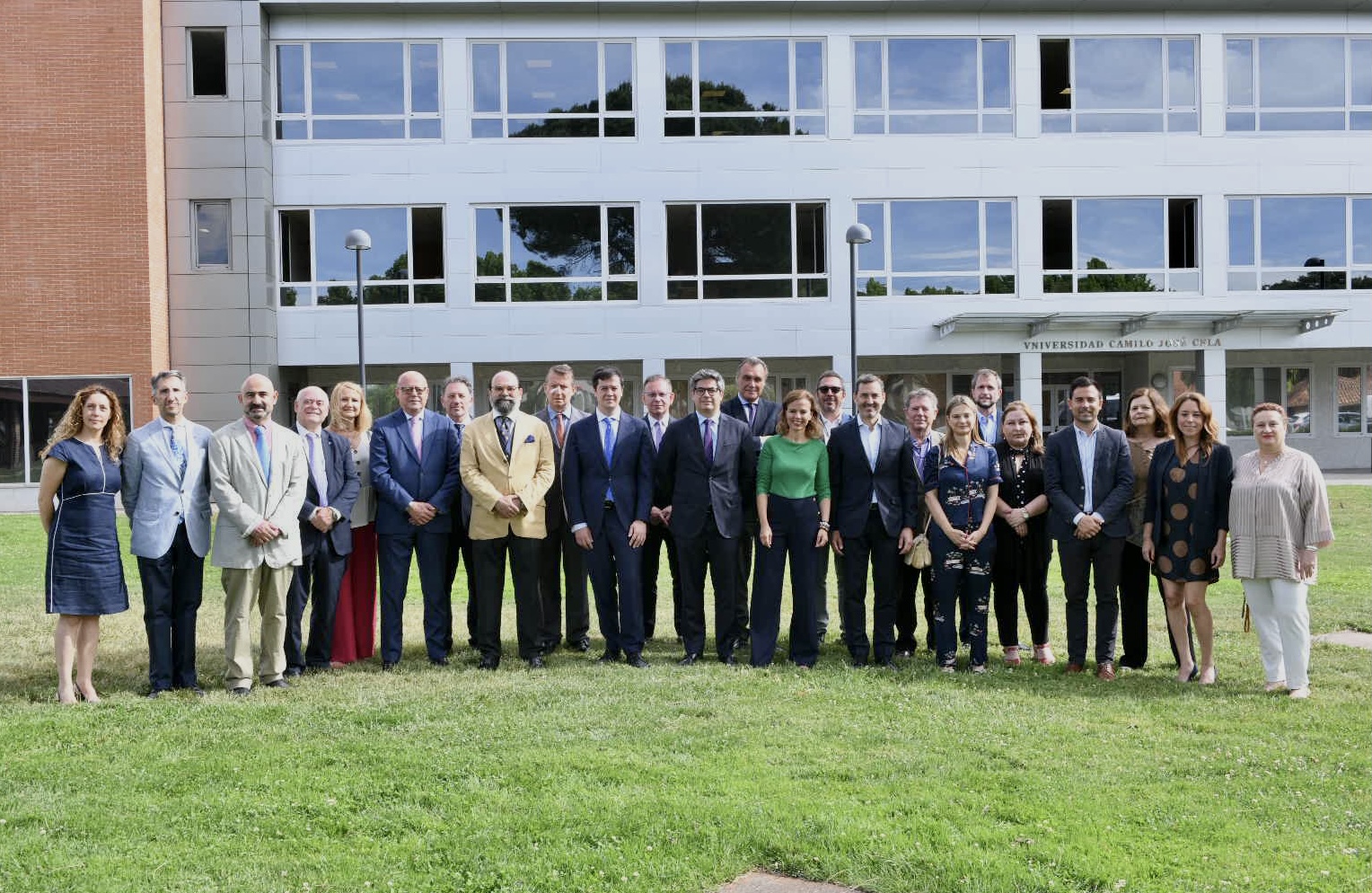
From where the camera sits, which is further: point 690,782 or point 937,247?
point 937,247

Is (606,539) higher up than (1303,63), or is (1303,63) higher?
(1303,63)

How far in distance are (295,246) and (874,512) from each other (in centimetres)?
1852

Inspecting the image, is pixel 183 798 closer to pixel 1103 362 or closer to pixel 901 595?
pixel 901 595

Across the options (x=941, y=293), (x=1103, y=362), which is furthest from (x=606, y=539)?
(x=1103, y=362)

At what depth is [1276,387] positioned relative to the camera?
1109 inches

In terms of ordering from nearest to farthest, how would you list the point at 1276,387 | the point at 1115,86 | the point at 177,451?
the point at 177,451, the point at 1115,86, the point at 1276,387

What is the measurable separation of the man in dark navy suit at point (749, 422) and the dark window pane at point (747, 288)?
565 inches

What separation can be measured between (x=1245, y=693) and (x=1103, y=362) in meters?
22.0

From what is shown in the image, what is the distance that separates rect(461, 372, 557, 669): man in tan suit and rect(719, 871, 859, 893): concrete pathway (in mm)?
3996

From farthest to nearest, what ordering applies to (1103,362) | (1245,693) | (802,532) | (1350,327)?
(1103,362)
(1350,327)
(802,532)
(1245,693)

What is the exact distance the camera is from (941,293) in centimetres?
2319

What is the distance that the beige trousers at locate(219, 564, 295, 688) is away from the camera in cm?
695

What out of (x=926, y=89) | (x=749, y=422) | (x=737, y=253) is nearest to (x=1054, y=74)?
(x=926, y=89)

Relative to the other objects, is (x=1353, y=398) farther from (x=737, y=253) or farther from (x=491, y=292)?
(x=491, y=292)
